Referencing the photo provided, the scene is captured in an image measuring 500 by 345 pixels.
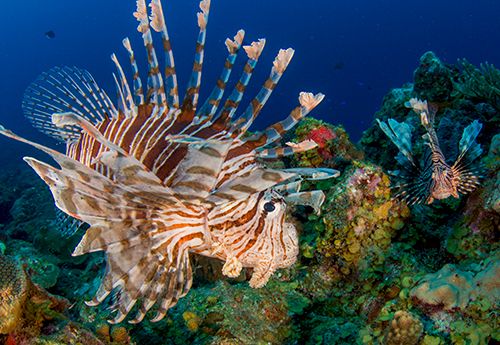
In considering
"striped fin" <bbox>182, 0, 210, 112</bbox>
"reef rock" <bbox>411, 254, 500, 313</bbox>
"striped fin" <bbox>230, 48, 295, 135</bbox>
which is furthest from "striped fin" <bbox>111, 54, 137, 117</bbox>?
"reef rock" <bbox>411, 254, 500, 313</bbox>

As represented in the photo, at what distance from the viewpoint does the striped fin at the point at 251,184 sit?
2.11 meters

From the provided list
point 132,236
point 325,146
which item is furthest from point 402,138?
point 132,236

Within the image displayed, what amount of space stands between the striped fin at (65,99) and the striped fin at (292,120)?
2.02 meters

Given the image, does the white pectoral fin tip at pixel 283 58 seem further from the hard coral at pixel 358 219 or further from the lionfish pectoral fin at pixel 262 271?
the hard coral at pixel 358 219

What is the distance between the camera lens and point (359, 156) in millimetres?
5234

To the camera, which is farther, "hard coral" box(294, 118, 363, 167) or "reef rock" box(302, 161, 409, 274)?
"hard coral" box(294, 118, 363, 167)

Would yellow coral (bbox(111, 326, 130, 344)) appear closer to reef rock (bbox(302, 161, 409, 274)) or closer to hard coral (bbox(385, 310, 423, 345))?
hard coral (bbox(385, 310, 423, 345))

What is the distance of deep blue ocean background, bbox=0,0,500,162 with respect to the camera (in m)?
69.2

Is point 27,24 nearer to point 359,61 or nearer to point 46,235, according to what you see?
point 359,61

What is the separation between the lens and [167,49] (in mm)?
3359

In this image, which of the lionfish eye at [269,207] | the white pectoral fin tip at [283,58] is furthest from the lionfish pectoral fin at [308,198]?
the white pectoral fin tip at [283,58]

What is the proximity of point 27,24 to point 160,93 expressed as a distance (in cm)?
14421

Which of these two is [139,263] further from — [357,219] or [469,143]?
[469,143]

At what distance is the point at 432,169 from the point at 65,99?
4.17 m
